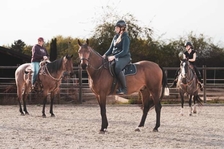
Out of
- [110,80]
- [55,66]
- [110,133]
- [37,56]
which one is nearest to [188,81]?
[55,66]

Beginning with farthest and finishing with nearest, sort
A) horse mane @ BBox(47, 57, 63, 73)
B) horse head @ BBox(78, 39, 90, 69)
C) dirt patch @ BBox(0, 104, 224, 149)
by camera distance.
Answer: horse mane @ BBox(47, 57, 63, 73)
horse head @ BBox(78, 39, 90, 69)
dirt patch @ BBox(0, 104, 224, 149)

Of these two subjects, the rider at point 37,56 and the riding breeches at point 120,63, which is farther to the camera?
the rider at point 37,56

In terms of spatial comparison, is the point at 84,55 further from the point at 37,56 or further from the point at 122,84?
the point at 37,56

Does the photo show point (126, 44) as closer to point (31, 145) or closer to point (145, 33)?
point (31, 145)

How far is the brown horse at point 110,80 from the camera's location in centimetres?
865

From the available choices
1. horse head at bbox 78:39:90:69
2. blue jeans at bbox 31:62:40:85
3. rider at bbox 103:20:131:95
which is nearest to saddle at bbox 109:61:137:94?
rider at bbox 103:20:131:95

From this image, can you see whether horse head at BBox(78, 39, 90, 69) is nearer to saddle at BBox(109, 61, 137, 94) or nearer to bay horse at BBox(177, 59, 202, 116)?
saddle at BBox(109, 61, 137, 94)

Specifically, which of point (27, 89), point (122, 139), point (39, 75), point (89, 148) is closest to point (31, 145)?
point (89, 148)

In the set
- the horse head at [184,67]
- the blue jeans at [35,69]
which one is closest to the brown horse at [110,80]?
the horse head at [184,67]

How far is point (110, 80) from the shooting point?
28.8 ft

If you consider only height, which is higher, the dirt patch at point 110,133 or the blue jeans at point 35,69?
the blue jeans at point 35,69

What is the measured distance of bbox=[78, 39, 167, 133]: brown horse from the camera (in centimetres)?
865

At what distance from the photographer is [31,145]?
7.10 m

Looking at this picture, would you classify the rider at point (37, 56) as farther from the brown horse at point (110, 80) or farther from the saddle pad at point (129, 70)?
the saddle pad at point (129, 70)
